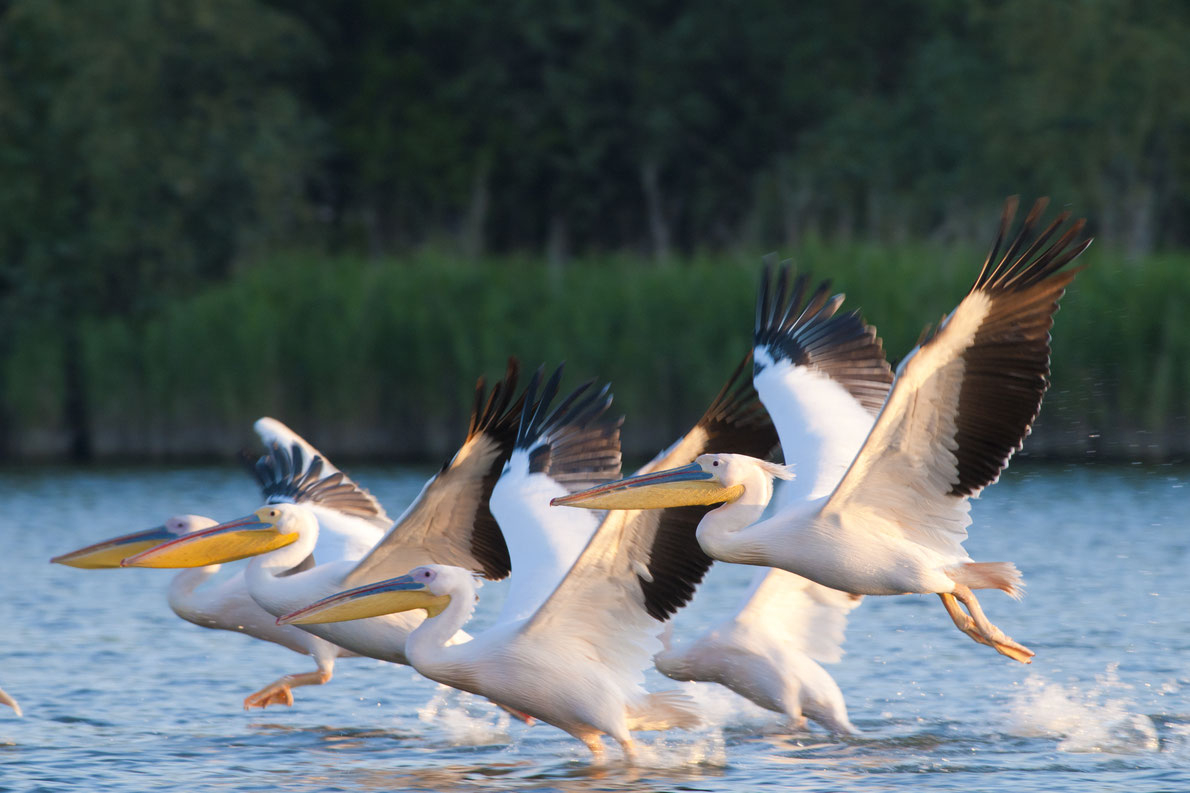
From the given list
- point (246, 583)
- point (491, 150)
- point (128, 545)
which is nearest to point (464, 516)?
point (246, 583)

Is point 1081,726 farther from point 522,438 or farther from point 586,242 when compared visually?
point 586,242

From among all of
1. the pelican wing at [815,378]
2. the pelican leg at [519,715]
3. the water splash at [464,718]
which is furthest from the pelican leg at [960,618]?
the water splash at [464,718]

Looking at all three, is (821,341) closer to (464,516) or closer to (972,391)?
(972,391)

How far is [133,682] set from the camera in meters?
9.22

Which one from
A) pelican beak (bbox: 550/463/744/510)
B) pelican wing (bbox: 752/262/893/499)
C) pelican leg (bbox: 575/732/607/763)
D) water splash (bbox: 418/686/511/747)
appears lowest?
water splash (bbox: 418/686/511/747)

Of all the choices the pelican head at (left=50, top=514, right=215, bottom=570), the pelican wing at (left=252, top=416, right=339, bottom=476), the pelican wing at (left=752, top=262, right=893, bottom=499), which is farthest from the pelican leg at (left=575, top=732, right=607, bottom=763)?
the pelican head at (left=50, top=514, right=215, bottom=570)

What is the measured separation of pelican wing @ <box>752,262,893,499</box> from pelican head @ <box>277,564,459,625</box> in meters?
1.37

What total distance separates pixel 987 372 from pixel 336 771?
291 cm

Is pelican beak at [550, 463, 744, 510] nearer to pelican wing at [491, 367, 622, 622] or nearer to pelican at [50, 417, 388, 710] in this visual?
pelican wing at [491, 367, 622, 622]

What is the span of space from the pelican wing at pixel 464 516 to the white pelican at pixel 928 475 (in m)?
0.75

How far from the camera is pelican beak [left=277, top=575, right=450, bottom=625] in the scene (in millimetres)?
7055

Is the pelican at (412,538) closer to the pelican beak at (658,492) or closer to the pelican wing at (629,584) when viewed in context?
the pelican wing at (629,584)

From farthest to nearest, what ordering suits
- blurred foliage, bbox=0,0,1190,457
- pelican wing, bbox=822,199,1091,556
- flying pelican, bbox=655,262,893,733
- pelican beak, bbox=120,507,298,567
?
blurred foliage, bbox=0,0,1190,457, pelican beak, bbox=120,507,298,567, flying pelican, bbox=655,262,893,733, pelican wing, bbox=822,199,1091,556

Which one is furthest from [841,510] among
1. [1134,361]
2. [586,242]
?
[586,242]
